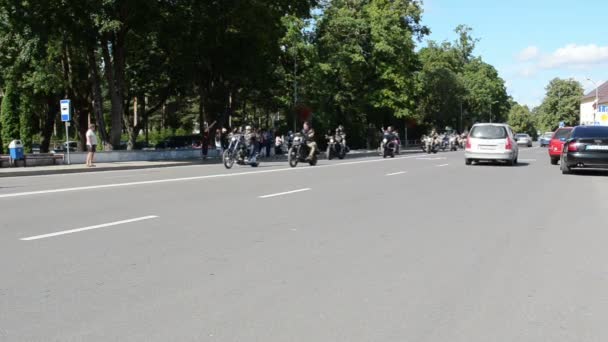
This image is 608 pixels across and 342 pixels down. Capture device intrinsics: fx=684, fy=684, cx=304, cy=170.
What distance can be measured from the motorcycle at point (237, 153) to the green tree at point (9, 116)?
81.8ft

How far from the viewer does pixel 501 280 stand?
19.6ft

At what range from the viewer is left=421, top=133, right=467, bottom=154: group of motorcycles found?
48516 millimetres

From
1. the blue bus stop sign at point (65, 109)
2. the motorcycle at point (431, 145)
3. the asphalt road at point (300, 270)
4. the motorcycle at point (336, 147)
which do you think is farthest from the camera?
the motorcycle at point (431, 145)

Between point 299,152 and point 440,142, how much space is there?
31458mm

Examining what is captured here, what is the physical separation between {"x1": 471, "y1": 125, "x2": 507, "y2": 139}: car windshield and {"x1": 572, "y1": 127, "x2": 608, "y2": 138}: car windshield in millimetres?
4516

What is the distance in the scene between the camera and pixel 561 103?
14825 centimetres

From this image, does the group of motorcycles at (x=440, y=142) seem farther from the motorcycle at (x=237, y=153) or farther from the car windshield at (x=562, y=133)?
the motorcycle at (x=237, y=153)

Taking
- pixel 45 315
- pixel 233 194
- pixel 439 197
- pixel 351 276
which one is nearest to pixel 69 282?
pixel 45 315

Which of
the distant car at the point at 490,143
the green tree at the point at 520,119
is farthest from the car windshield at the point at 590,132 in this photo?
the green tree at the point at 520,119

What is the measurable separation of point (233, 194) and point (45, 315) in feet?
28.3

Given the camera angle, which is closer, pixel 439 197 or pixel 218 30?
pixel 439 197

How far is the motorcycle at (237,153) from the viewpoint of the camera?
24.7 metres

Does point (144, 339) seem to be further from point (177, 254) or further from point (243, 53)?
point (243, 53)

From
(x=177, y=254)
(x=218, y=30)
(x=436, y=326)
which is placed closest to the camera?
(x=436, y=326)
